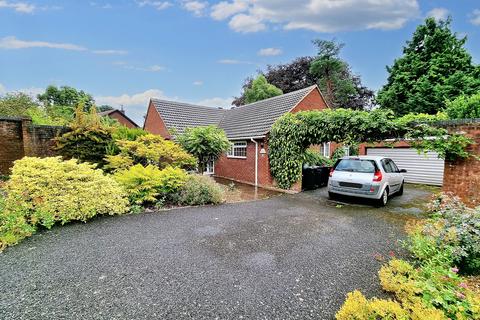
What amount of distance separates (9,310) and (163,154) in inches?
257

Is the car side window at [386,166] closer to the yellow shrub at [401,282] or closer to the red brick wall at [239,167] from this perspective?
the yellow shrub at [401,282]

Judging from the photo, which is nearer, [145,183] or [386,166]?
[145,183]

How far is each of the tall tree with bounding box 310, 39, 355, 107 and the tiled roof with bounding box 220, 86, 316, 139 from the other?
13.4 meters

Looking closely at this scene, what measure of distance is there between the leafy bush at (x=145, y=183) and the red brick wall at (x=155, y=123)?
332 inches

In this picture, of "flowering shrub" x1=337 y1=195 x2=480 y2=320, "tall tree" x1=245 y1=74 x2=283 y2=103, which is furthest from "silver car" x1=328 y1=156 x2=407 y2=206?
"tall tree" x1=245 y1=74 x2=283 y2=103

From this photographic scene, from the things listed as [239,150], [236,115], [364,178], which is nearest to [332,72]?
[236,115]

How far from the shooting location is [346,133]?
831 centimetres

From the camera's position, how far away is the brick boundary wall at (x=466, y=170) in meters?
6.07

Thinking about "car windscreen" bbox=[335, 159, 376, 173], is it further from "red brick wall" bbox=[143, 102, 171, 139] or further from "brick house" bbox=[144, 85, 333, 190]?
"red brick wall" bbox=[143, 102, 171, 139]

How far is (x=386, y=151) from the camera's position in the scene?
13703 millimetres

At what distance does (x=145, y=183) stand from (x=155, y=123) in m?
11.6

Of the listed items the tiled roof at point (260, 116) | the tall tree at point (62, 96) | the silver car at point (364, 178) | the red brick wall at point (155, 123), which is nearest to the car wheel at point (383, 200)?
the silver car at point (364, 178)

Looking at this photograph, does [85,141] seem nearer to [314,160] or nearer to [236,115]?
[236,115]

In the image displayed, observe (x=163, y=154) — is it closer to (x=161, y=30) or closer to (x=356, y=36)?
(x=161, y=30)
